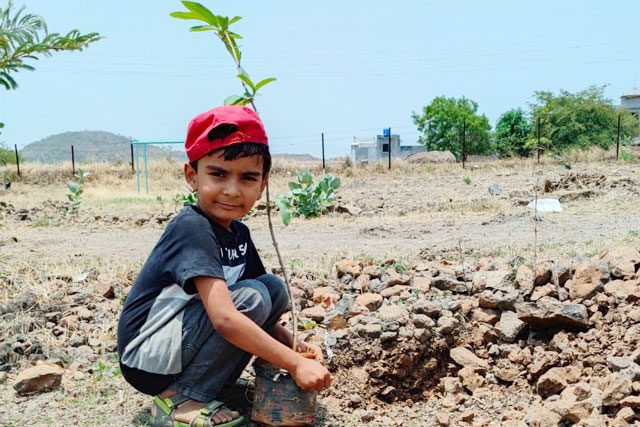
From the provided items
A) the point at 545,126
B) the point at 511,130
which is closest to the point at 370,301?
the point at 545,126

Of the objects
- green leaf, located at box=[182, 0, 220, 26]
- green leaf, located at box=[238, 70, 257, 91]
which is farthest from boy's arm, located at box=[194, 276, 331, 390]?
green leaf, located at box=[182, 0, 220, 26]

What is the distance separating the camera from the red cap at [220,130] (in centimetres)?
210

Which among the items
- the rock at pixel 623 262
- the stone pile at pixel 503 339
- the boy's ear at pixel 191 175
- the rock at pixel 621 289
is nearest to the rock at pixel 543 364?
the stone pile at pixel 503 339

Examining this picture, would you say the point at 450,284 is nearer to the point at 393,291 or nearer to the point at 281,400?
the point at 393,291

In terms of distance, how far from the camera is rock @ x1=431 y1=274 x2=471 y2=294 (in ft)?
11.5

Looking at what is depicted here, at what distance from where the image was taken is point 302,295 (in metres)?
3.59

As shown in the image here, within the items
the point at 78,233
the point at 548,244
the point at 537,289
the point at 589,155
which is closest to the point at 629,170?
the point at 589,155

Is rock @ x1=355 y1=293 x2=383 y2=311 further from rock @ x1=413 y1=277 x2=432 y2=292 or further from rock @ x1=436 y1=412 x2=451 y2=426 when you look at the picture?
rock @ x1=436 y1=412 x2=451 y2=426

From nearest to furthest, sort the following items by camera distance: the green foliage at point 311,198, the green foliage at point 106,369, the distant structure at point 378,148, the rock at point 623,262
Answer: the green foliage at point 106,369 → the rock at point 623,262 → the green foliage at point 311,198 → the distant structure at point 378,148

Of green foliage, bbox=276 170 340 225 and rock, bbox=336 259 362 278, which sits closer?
rock, bbox=336 259 362 278

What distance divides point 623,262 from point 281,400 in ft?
6.48

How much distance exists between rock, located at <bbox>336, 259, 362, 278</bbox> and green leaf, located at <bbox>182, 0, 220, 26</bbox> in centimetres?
215

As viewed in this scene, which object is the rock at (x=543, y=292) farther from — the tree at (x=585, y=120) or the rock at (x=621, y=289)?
the tree at (x=585, y=120)

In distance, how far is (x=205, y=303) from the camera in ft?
6.61
